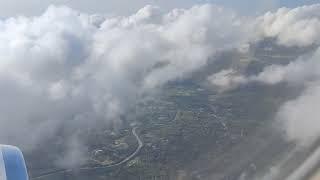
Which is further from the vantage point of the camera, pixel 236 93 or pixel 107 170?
pixel 236 93

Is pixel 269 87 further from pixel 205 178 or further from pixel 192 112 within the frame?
pixel 205 178

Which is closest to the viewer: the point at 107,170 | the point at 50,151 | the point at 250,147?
the point at 250,147

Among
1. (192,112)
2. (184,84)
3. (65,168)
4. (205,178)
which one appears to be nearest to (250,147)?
(205,178)

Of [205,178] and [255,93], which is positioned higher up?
[255,93]

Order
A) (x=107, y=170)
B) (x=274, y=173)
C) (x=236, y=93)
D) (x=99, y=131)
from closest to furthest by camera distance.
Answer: (x=274, y=173)
(x=107, y=170)
(x=99, y=131)
(x=236, y=93)

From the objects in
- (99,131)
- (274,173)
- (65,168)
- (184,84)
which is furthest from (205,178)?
(184,84)

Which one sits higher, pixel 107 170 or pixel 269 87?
pixel 269 87

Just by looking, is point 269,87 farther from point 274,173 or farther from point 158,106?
point 274,173

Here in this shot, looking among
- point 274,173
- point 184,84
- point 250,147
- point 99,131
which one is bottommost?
point 274,173

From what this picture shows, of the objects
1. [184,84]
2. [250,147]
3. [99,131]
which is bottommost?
[250,147]
